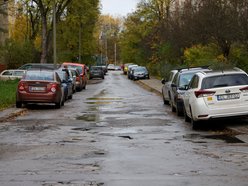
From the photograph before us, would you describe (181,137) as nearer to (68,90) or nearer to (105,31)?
(68,90)

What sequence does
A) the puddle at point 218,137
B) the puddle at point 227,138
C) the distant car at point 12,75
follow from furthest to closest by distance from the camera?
the distant car at point 12,75 → the puddle at point 218,137 → the puddle at point 227,138

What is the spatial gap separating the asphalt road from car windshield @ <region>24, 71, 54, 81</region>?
5.18 m

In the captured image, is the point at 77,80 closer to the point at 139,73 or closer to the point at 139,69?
the point at 139,73

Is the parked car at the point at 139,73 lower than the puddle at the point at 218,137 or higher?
lower

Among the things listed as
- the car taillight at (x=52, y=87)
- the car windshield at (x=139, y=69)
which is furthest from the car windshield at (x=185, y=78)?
the car windshield at (x=139, y=69)

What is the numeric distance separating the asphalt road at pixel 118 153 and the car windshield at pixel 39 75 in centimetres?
518

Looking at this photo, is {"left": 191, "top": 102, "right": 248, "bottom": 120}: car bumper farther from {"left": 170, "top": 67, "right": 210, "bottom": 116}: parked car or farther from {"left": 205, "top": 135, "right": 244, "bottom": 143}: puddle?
{"left": 170, "top": 67, "right": 210, "bottom": 116}: parked car

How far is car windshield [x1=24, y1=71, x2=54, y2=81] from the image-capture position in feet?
76.5

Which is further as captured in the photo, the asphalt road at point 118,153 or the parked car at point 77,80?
the parked car at point 77,80

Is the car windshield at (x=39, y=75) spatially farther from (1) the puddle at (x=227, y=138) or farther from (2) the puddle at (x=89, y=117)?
(1) the puddle at (x=227, y=138)

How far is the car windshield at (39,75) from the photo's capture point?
76.5ft

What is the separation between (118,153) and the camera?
10766mm

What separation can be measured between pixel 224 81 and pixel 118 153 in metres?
5.22

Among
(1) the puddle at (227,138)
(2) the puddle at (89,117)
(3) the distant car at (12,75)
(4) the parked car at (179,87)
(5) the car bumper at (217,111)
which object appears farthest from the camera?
(3) the distant car at (12,75)
